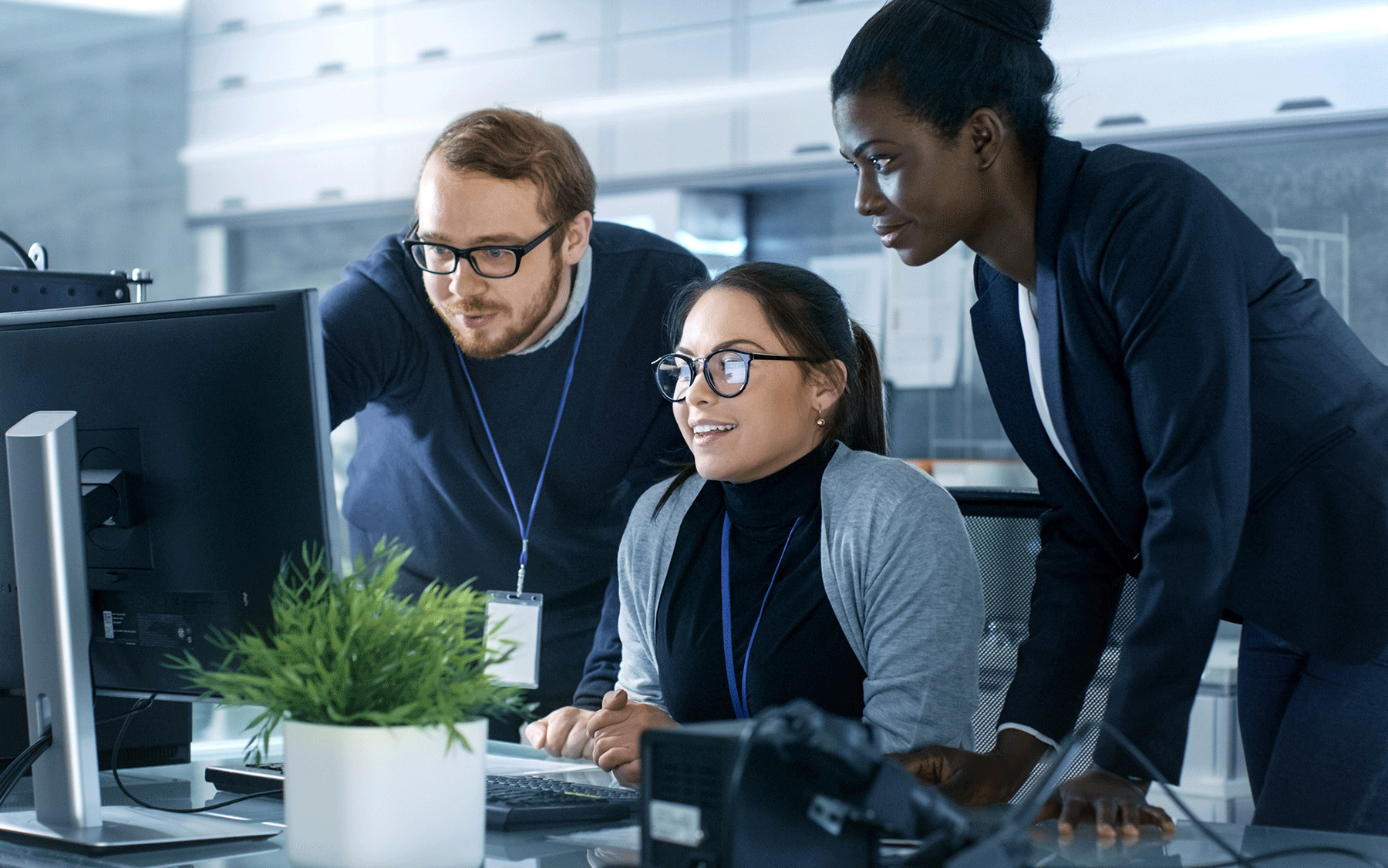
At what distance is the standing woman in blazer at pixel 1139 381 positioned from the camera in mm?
1153

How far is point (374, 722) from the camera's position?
35.5 inches

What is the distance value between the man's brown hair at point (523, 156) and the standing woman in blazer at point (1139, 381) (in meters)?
0.52

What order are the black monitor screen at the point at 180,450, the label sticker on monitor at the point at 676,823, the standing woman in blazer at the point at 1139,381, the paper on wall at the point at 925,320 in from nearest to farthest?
the label sticker on monitor at the point at 676,823
the black monitor screen at the point at 180,450
the standing woman in blazer at the point at 1139,381
the paper on wall at the point at 925,320

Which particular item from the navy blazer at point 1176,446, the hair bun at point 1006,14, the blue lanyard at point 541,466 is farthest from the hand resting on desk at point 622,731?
the hair bun at point 1006,14

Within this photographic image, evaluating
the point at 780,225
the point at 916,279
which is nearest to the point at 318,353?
the point at 916,279

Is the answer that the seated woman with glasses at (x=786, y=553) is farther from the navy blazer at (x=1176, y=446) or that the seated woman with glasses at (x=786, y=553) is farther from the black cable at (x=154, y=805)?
the black cable at (x=154, y=805)

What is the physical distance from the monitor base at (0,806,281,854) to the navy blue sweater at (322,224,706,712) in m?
0.67

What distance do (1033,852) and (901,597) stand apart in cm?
41

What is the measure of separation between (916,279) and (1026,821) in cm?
287

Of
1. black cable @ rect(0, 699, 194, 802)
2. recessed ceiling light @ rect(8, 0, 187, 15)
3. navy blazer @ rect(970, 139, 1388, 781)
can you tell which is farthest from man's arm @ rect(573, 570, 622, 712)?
recessed ceiling light @ rect(8, 0, 187, 15)

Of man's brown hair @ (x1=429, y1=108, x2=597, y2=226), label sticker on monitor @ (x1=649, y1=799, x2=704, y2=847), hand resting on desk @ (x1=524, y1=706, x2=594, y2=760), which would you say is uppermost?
man's brown hair @ (x1=429, y1=108, x2=597, y2=226)

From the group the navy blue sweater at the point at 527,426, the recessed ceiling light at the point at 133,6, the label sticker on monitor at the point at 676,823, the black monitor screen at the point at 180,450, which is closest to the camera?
the label sticker on monitor at the point at 676,823

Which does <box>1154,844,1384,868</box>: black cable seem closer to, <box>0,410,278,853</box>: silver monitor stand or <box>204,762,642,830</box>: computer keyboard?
<box>204,762,642,830</box>: computer keyboard

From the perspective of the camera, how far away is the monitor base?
1.05 m
